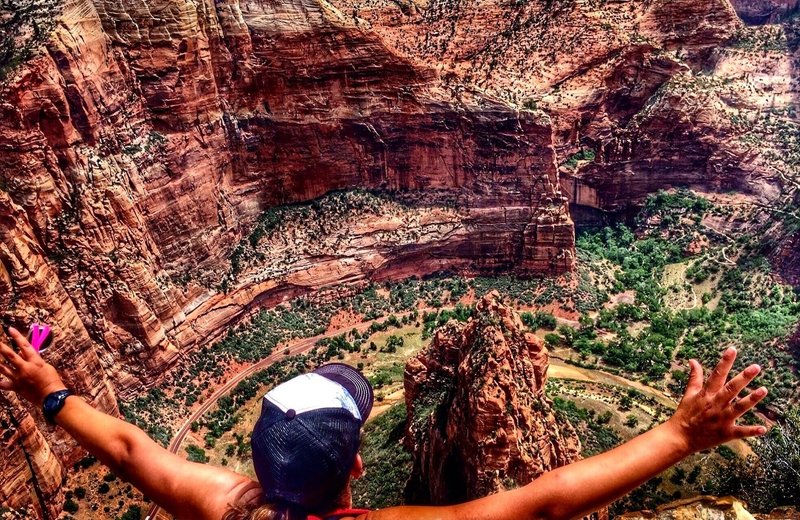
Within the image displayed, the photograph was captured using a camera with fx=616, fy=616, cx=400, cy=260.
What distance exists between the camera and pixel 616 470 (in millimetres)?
6582

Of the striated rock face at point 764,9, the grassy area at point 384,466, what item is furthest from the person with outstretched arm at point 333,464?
the striated rock face at point 764,9

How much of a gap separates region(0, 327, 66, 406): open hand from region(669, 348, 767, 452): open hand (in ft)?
25.5

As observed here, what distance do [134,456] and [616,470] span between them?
5.76 m

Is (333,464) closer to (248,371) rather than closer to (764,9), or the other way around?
(248,371)

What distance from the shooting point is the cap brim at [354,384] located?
25.8 ft

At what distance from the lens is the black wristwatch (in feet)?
26.0

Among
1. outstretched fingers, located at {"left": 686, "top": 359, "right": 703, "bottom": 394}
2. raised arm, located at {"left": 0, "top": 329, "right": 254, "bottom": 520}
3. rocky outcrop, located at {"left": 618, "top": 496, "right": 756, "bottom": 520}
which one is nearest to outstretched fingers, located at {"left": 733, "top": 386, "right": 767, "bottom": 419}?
outstretched fingers, located at {"left": 686, "top": 359, "right": 703, "bottom": 394}

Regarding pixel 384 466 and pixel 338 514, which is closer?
pixel 338 514

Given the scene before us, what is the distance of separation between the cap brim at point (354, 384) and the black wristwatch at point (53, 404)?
329 centimetres

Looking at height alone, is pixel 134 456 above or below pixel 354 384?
below

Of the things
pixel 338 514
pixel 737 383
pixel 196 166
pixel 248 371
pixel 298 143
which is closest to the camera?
pixel 737 383

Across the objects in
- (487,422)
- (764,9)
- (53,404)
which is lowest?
(487,422)

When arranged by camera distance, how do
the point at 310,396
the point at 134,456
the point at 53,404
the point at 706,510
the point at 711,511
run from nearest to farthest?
1. the point at 310,396
2. the point at 134,456
3. the point at 53,404
4. the point at 711,511
5. the point at 706,510

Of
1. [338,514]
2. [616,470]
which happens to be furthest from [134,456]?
[616,470]
